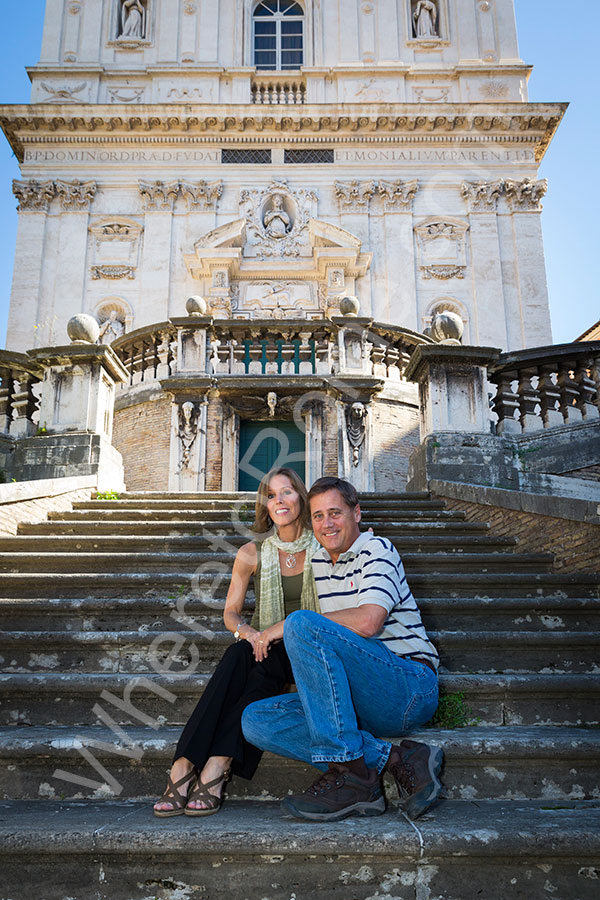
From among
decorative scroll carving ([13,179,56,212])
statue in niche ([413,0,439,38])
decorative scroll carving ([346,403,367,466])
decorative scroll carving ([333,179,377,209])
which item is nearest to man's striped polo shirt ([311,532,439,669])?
decorative scroll carving ([346,403,367,466])

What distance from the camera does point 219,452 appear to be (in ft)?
33.9

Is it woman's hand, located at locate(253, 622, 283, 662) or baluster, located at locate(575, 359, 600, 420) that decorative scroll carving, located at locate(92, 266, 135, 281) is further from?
woman's hand, located at locate(253, 622, 283, 662)

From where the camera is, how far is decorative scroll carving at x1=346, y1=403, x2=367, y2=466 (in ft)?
33.8

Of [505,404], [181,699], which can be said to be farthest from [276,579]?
[505,404]

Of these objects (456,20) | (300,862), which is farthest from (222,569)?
(456,20)

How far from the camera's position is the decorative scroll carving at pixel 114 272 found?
18.6m

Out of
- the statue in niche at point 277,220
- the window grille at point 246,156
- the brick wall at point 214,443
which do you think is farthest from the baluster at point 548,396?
the window grille at point 246,156

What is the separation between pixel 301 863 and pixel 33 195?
19.5 metres

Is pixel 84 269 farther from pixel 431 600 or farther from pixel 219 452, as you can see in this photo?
pixel 431 600

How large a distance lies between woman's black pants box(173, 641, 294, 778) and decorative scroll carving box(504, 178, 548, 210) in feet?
60.7

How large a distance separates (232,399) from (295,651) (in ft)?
26.2

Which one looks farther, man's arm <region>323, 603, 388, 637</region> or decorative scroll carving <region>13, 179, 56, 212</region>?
decorative scroll carving <region>13, 179, 56, 212</region>

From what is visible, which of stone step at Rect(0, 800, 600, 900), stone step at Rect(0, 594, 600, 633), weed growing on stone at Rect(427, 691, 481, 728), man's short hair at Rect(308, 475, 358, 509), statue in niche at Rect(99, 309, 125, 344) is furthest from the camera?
statue in niche at Rect(99, 309, 125, 344)

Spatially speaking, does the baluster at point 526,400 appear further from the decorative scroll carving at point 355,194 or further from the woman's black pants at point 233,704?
the decorative scroll carving at point 355,194
